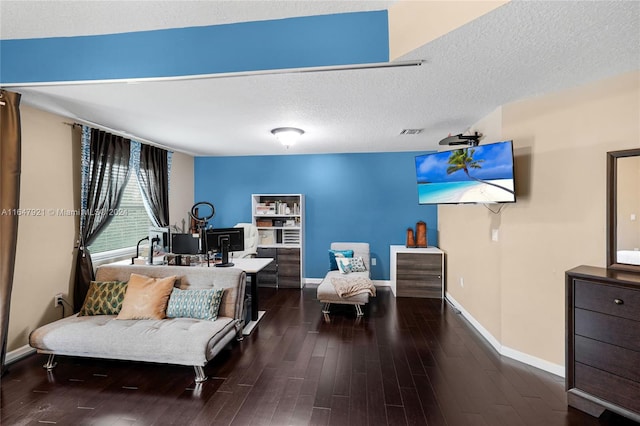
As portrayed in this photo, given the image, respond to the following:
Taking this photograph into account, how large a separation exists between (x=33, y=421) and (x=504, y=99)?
461cm

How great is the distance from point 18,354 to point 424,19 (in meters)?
4.53

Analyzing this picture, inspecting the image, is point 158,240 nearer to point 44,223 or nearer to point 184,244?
point 184,244

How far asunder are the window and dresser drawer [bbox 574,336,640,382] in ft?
16.4

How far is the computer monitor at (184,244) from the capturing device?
11.2ft

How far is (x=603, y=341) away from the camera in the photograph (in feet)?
6.20

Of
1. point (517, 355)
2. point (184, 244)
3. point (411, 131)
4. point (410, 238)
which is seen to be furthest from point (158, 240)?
point (517, 355)

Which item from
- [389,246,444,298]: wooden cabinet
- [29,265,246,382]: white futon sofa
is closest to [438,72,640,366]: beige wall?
[389,246,444,298]: wooden cabinet

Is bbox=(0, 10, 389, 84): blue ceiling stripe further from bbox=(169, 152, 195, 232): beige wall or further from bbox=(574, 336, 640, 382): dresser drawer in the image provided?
bbox=(169, 152, 195, 232): beige wall

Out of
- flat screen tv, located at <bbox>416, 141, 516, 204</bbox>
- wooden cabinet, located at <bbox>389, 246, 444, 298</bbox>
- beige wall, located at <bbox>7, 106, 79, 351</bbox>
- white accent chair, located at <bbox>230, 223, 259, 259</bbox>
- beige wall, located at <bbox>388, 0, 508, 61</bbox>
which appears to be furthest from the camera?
white accent chair, located at <bbox>230, 223, 259, 259</bbox>

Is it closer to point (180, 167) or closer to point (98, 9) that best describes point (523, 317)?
point (98, 9)

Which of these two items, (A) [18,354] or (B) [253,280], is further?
(B) [253,280]

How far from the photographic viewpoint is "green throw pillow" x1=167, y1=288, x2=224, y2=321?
2785 mm

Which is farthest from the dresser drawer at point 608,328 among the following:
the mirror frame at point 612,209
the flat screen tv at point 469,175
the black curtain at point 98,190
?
the black curtain at point 98,190

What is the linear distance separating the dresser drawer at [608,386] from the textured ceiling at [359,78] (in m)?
2.16
